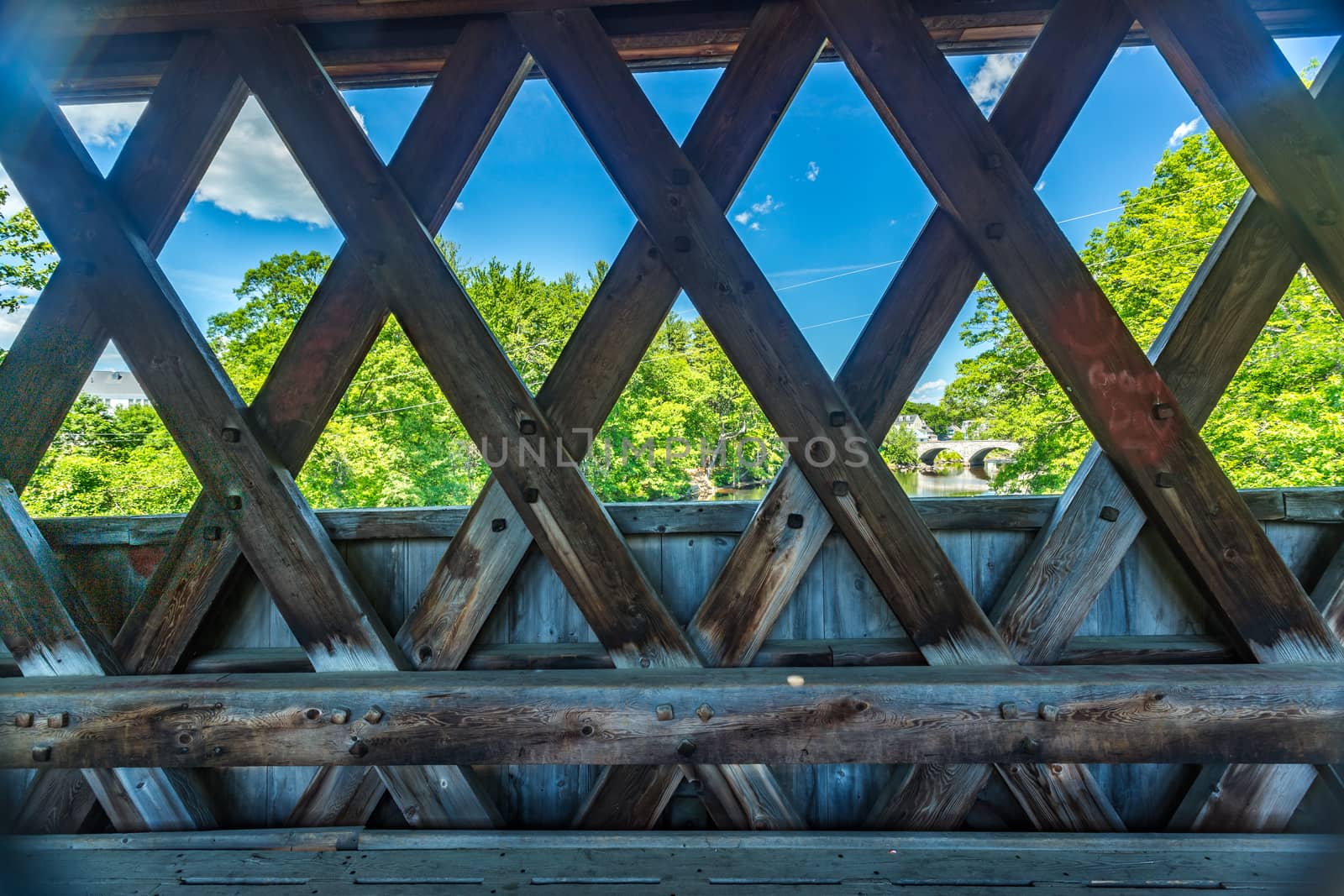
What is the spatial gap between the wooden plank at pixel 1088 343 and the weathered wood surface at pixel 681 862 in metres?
0.72

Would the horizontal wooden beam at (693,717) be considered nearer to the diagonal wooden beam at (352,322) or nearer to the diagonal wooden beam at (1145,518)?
the diagonal wooden beam at (1145,518)

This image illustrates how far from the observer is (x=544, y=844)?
1.80 meters

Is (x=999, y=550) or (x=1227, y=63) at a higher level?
(x=1227, y=63)

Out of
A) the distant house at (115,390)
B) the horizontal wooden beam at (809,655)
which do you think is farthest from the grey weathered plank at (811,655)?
the distant house at (115,390)

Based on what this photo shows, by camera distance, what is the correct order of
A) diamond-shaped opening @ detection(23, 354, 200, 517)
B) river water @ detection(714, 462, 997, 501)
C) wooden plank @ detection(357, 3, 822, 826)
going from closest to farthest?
wooden plank @ detection(357, 3, 822, 826)
river water @ detection(714, 462, 997, 501)
diamond-shaped opening @ detection(23, 354, 200, 517)

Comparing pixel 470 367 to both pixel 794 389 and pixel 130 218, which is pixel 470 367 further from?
pixel 130 218

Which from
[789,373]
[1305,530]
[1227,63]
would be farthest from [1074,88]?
[1305,530]

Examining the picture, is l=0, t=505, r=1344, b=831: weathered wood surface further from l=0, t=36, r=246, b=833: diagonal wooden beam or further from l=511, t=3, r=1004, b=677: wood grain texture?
l=0, t=36, r=246, b=833: diagonal wooden beam

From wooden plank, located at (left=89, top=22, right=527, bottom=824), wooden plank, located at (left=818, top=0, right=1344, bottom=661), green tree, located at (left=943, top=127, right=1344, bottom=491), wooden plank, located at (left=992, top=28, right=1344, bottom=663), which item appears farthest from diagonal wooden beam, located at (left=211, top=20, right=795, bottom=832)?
green tree, located at (left=943, top=127, right=1344, bottom=491)

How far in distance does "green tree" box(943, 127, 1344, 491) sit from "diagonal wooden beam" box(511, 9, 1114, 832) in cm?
780

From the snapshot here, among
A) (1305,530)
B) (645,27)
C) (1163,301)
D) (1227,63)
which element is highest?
(1163,301)

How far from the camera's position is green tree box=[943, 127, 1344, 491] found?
28.8ft

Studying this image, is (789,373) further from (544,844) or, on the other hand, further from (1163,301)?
(1163,301)

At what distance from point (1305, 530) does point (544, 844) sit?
2830mm
